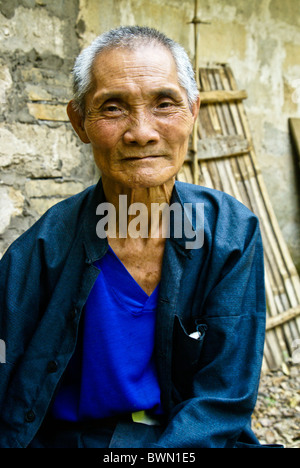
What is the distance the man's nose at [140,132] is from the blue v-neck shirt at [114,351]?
0.39 metres

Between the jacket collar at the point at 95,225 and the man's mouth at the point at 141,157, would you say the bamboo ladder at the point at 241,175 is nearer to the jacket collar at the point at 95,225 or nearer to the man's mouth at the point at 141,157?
the jacket collar at the point at 95,225

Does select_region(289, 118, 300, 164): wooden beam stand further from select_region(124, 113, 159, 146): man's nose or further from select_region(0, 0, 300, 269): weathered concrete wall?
select_region(124, 113, 159, 146): man's nose

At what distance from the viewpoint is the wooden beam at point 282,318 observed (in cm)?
348

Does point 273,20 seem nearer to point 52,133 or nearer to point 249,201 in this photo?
point 249,201

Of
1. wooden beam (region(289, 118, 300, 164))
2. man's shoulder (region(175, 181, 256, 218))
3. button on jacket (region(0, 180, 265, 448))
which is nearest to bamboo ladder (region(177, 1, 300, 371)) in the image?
wooden beam (region(289, 118, 300, 164))

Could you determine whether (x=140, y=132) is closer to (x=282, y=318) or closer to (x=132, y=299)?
(x=132, y=299)

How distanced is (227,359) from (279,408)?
190cm

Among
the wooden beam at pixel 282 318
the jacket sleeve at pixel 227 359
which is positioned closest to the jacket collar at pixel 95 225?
the jacket sleeve at pixel 227 359

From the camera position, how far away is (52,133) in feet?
8.66

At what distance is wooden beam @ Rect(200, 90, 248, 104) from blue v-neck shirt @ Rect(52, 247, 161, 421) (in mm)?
2273

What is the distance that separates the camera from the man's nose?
1.31 meters

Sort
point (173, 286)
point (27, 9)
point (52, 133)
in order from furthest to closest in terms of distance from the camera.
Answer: point (52, 133) < point (27, 9) < point (173, 286)

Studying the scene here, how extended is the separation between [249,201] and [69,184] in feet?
5.13
